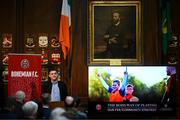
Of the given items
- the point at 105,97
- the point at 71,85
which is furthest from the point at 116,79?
the point at 71,85

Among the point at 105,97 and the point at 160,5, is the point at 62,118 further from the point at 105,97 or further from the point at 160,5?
the point at 160,5

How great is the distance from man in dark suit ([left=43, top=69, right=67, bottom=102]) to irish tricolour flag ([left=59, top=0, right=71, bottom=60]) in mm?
906

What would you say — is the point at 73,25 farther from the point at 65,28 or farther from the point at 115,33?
the point at 115,33

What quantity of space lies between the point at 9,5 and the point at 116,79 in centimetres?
367

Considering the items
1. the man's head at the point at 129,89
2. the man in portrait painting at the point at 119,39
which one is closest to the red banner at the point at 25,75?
the man's head at the point at 129,89

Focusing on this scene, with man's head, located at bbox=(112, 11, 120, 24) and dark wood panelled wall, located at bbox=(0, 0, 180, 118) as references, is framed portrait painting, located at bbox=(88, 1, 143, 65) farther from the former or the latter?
dark wood panelled wall, located at bbox=(0, 0, 180, 118)

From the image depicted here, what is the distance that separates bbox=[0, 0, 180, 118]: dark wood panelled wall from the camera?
13133 millimetres

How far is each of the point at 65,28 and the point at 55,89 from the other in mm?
1796

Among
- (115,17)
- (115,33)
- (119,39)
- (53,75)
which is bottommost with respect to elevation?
(53,75)

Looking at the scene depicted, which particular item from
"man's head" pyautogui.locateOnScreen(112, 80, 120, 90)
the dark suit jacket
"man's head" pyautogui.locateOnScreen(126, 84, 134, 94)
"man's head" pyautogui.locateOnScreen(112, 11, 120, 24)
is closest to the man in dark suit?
the dark suit jacket

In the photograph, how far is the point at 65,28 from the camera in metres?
13.0

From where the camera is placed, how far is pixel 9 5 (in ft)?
43.5

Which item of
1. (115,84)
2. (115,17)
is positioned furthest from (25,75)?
(115,17)

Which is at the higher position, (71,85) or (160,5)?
(160,5)
